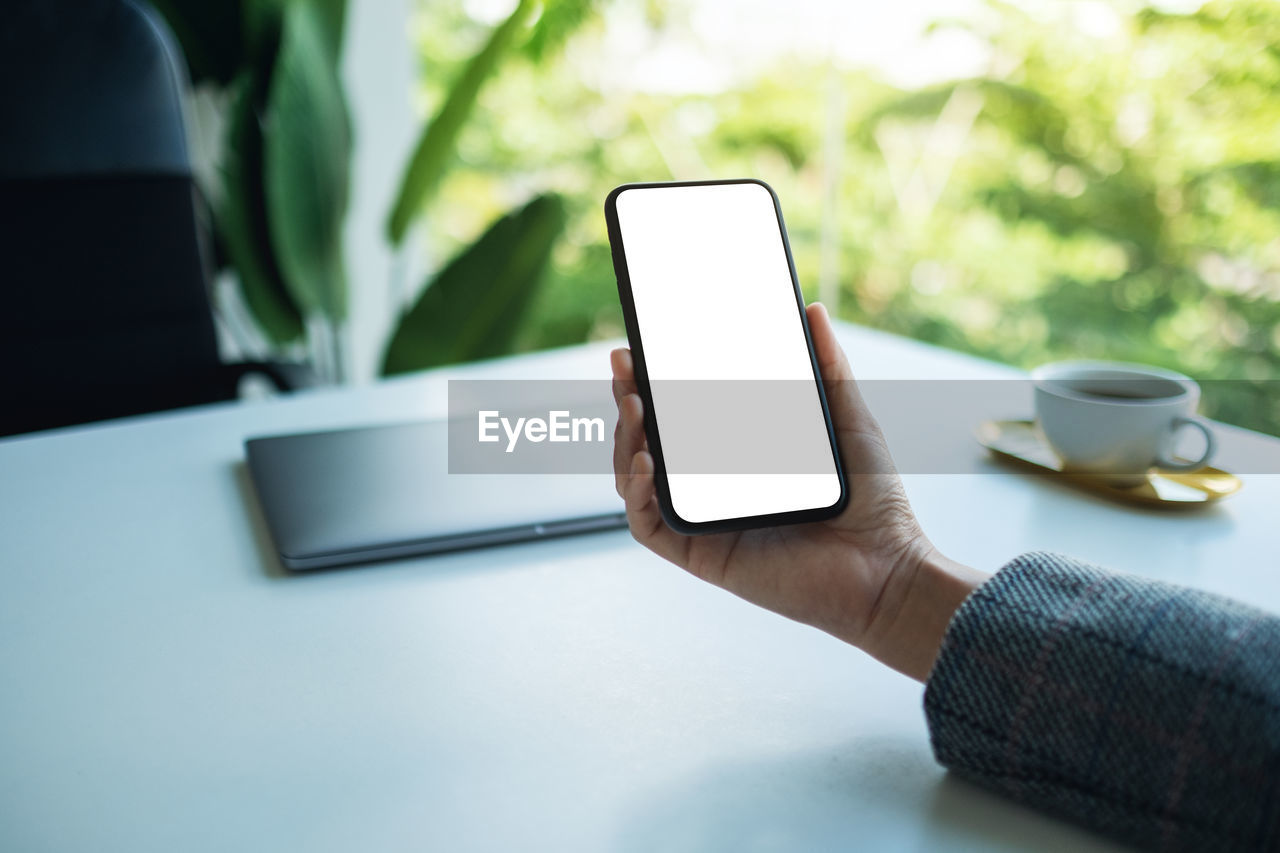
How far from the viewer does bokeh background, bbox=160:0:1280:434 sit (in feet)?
9.79

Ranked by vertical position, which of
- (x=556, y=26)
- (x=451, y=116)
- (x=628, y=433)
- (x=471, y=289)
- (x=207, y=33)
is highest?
(x=556, y=26)

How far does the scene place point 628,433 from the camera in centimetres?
51

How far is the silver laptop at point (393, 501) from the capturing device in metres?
0.61

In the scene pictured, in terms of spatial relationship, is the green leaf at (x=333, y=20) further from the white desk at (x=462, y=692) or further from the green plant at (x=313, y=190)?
the white desk at (x=462, y=692)

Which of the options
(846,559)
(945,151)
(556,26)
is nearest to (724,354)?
(846,559)

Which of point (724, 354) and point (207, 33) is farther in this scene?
point (207, 33)

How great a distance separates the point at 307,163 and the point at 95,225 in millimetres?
525

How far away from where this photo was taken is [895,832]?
0.38m

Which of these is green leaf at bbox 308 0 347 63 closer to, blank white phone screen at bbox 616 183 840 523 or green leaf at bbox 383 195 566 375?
green leaf at bbox 383 195 566 375

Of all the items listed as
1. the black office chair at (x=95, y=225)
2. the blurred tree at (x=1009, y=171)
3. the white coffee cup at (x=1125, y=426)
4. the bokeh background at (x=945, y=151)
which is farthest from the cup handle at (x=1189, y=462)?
the blurred tree at (x=1009, y=171)

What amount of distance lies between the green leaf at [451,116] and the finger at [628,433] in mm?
1245

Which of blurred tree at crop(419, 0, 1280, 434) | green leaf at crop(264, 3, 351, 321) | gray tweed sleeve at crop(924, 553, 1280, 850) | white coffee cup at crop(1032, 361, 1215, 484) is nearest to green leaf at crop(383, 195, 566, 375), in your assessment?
green leaf at crop(264, 3, 351, 321)

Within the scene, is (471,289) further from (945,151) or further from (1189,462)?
(945,151)

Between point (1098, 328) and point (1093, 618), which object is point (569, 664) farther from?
point (1098, 328)
